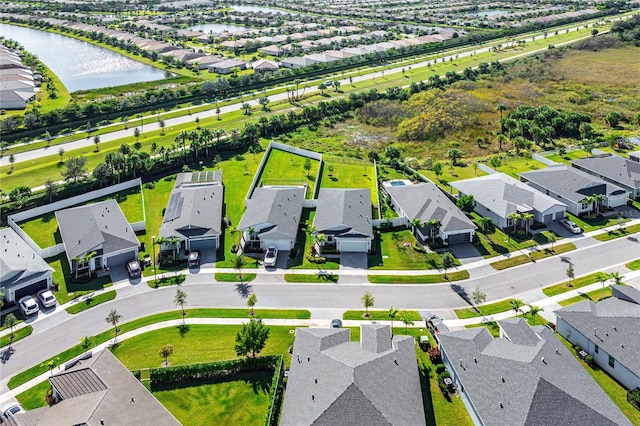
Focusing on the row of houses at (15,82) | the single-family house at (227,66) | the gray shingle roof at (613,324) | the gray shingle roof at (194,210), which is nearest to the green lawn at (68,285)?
the gray shingle roof at (194,210)

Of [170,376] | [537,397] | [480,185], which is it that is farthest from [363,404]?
[480,185]

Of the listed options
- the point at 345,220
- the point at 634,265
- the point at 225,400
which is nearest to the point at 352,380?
the point at 225,400

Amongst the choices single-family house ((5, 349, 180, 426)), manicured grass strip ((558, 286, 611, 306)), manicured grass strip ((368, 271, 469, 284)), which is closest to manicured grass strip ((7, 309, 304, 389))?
single-family house ((5, 349, 180, 426))

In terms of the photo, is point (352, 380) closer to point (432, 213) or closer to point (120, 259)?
point (432, 213)

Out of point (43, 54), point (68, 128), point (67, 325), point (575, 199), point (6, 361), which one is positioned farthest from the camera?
point (43, 54)

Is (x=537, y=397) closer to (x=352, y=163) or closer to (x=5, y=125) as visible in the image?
(x=352, y=163)

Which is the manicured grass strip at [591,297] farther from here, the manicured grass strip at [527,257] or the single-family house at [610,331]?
the manicured grass strip at [527,257]

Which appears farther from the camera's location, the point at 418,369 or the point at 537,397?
the point at 418,369
